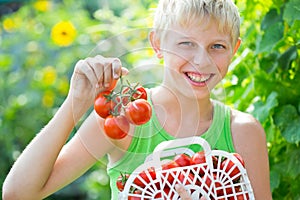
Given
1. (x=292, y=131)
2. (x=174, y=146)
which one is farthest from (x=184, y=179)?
(x=292, y=131)

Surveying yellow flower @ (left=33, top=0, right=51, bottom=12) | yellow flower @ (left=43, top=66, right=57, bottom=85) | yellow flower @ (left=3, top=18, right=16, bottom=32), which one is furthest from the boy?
yellow flower @ (left=33, top=0, right=51, bottom=12)

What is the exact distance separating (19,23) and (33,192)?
8.32 ft

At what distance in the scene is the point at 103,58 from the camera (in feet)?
5.21

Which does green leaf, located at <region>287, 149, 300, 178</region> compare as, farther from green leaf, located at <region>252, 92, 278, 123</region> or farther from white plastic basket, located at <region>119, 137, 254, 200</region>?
white plastic basket, located at <region>119, 137, 254, 200</region>

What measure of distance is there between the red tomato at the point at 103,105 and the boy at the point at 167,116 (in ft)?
0.14

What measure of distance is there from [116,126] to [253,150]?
0.54 m

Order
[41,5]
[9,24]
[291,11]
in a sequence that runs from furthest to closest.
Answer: [41,5] < [9,24] < [291,11]

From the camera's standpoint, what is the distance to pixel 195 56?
5.62 feet

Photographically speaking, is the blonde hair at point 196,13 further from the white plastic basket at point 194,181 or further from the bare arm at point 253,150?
the white plastic basket at point 194,181

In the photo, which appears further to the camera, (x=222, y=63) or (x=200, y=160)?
(x=222, y=63)

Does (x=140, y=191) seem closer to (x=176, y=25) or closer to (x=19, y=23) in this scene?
(x=176, y=25)

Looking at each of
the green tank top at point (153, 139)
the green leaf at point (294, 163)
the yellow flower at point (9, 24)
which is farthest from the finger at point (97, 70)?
the yellow flower at point (9, 24)

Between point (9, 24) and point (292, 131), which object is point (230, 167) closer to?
point (292, 131)

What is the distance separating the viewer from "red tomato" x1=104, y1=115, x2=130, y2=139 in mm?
1549
